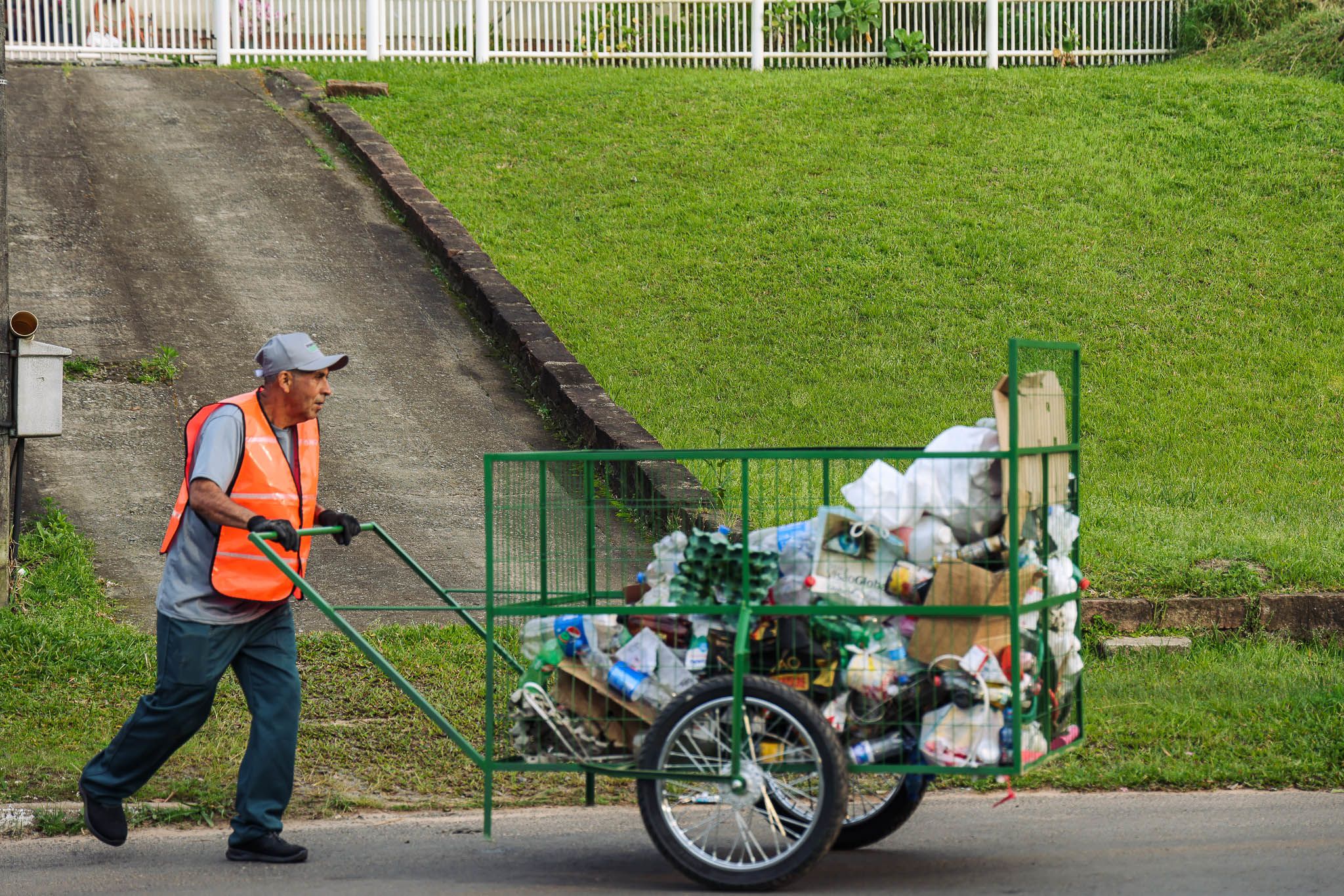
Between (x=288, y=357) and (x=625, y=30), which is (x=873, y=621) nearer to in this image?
(x=288, y=357)

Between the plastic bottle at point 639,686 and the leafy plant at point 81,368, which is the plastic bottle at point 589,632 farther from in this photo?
the leafy plant at point 81,368

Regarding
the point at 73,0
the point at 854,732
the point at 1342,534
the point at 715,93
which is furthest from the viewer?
the point at 73,0

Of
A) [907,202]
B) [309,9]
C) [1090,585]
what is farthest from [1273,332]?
[309,9]

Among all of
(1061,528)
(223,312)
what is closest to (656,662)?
(1061,528)

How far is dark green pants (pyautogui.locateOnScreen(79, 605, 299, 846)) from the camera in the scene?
5.43 m

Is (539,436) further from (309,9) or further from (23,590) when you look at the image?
(309,9)

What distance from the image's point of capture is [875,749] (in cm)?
502

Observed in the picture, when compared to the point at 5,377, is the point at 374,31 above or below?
above

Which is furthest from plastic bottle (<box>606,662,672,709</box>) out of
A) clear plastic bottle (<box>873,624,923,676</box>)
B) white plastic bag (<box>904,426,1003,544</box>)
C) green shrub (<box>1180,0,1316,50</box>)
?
green shrub (<box>1180,0,1316,50</box>)

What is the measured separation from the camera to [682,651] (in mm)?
5211

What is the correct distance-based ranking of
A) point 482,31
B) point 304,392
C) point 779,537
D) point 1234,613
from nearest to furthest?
point 779,537
point 304,392
point 1234,613
point 482,31

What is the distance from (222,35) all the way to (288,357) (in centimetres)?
1697

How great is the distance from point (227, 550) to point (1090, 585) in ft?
16.2

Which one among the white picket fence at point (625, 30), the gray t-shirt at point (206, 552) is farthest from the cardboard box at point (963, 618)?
the white picket fence at point (625, 30)
